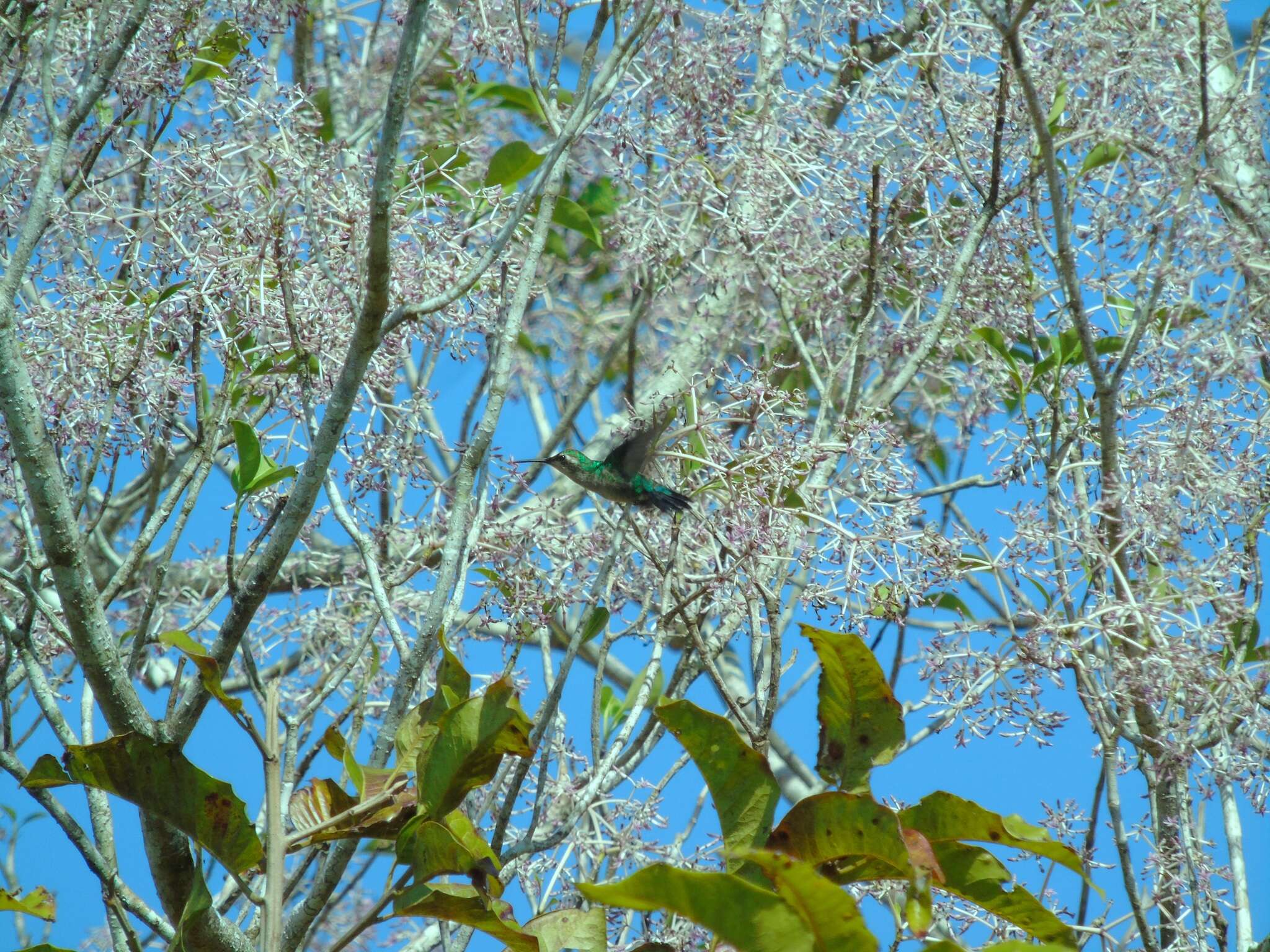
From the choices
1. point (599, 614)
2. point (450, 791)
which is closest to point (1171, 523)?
point (599, 614)

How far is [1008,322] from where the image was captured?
222 centimetres

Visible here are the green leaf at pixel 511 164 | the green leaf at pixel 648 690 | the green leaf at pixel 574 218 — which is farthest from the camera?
the green leaf at pixel 574 218

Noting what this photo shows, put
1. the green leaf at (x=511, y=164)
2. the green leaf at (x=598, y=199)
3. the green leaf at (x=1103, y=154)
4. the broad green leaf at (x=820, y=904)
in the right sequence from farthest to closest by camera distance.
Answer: the green leaf at (x=598, y=199)
the green leaf at (x=511, y=164)
the green leaf at (x=1103, y=154)
the broad green leaf at (x=820, y=904)

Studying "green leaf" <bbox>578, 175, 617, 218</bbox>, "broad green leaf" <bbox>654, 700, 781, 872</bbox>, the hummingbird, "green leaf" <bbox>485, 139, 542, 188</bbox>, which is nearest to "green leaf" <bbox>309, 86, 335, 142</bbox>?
"green leaf" <bbox>578, 175, 617, 218</bbox>

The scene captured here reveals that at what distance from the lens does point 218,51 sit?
6.91 feet

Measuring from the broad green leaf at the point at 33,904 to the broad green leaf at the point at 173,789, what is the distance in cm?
19

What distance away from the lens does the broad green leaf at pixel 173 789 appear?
105cm

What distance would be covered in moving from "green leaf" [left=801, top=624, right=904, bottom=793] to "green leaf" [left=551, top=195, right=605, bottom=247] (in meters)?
1.45

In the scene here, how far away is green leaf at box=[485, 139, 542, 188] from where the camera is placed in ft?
6.94

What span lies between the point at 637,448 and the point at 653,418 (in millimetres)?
48

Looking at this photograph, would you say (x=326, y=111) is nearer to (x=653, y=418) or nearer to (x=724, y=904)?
(x=653, y=418)

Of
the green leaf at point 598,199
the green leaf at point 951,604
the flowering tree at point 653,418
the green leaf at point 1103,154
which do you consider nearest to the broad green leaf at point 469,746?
the flowering tree at point 653,418

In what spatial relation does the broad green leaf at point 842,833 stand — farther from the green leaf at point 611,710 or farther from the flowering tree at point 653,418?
the green leaf at point 611,710

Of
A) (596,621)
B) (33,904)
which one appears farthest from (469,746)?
(596,621)
